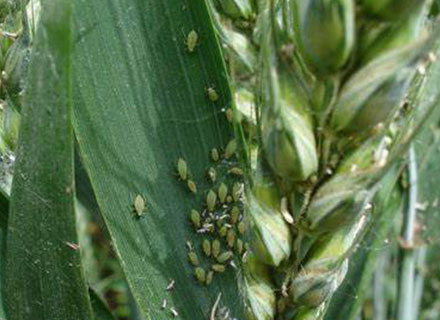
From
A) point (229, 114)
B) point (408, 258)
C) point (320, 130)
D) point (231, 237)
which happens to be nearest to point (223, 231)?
point (231, 237)

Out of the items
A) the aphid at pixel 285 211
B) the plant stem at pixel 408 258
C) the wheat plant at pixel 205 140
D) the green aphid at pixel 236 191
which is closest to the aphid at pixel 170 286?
the wheat plant at pixel 205 140

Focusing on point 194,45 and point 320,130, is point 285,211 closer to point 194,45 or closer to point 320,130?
point 320,130

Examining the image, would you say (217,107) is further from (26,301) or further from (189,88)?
(26,301)

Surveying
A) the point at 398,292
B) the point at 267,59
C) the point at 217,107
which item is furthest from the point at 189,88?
the point at 398,292

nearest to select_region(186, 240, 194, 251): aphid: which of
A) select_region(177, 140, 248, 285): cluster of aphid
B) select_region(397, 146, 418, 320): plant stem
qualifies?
select_region(177, 140, 248, 285): cluster of aphid

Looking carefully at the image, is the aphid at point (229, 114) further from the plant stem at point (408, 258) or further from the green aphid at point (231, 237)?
the plant stem at point (408, 258)

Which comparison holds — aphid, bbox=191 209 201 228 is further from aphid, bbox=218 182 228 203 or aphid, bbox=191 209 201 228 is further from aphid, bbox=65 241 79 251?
aphid, bbox=65 241 79 251

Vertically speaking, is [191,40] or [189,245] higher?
[191,40]

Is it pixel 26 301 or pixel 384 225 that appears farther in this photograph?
pixel 384 225
